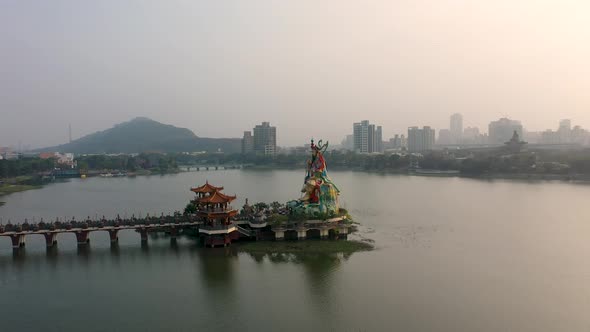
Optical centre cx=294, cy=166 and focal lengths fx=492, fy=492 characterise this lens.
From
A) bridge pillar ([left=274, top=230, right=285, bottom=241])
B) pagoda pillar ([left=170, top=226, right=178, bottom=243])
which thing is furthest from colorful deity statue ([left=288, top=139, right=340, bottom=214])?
pagoda pillar ([left=170, top=226, right=178, bottom=243])

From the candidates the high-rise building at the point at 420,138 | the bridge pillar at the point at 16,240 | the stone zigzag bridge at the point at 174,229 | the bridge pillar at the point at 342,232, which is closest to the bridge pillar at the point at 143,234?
the stone zigzag bridge at the point at 174,229

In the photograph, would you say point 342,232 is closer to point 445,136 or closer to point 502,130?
point 502,130

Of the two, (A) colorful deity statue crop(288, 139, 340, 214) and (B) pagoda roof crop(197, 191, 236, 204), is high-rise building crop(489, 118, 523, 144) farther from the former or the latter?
(B) pagoda roof crop(197, 191, 236, 204)

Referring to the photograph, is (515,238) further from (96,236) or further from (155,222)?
(96,236)

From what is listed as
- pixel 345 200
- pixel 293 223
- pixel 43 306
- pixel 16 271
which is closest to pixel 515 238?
pixel 293 223

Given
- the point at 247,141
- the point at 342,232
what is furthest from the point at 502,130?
the point at 342,232

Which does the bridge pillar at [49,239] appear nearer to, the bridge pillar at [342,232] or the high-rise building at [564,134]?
the bridge pillar at [342,232]

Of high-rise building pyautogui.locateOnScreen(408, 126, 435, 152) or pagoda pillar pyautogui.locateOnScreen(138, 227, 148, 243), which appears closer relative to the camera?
pagoda pillar pyautogui.locateOnScreen(138, 227, 148, 243)
